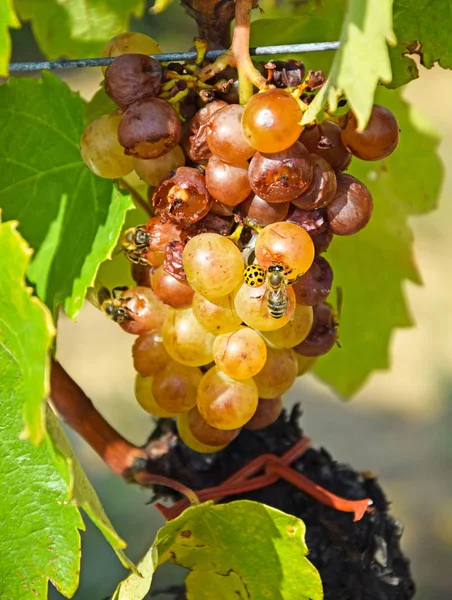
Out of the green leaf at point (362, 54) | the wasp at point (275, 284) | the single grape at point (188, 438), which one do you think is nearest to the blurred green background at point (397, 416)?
the single grape at point (188, 438)

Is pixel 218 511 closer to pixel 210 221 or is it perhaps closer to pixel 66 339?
pixel 210 221

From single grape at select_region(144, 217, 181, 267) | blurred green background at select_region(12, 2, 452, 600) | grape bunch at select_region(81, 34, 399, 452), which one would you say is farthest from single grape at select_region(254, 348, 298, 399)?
blurred green background at select_region(12, 2, 452, 600)

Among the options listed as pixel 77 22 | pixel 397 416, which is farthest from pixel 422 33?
pixel 397 416

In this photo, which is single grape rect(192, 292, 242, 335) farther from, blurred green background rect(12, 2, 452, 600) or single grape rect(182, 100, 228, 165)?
blurred green background rect(12, 2, 452, 600)

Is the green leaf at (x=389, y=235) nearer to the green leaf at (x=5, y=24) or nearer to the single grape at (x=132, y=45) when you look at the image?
the single grape at (x=132, y=45)

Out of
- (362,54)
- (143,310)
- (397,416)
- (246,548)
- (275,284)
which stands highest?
(362,54)

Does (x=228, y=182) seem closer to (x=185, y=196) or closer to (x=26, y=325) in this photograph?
(x=185, y=196)
